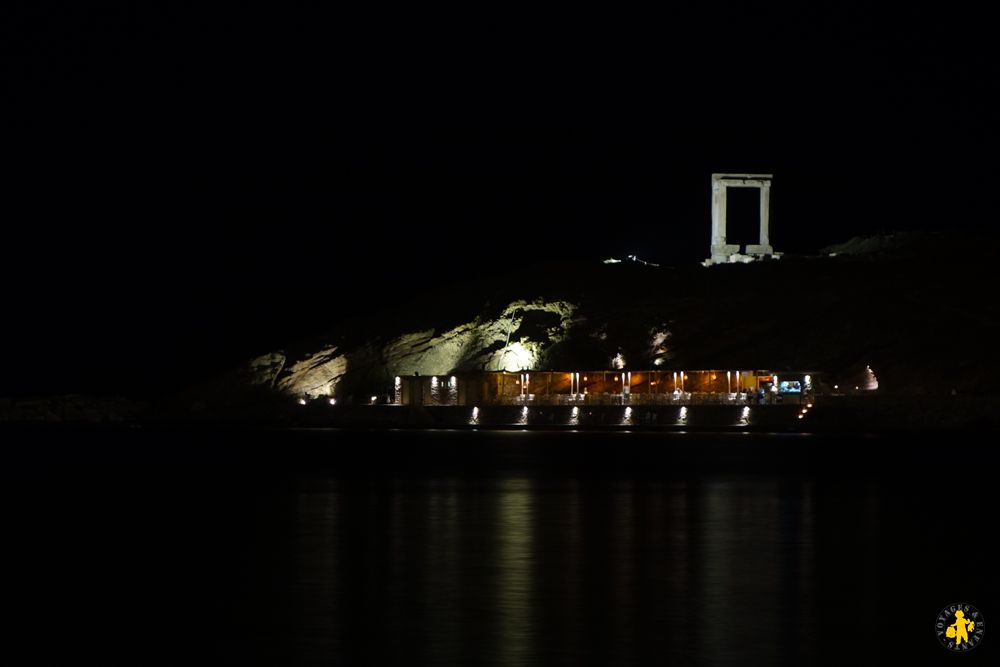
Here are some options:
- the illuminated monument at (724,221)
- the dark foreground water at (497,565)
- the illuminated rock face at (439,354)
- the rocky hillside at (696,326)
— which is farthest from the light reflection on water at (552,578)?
the illuminated monument at (724,221)

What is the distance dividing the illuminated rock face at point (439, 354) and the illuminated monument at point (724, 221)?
1613 cm

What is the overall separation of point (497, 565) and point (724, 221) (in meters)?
91.4

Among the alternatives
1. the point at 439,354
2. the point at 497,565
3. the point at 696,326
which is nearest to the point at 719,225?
the point at 696,326

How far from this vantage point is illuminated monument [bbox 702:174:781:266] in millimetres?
108125

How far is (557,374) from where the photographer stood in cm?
8712

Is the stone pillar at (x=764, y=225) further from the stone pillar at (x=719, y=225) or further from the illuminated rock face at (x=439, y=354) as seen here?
the illuminated rock face at (x=439, y=354)

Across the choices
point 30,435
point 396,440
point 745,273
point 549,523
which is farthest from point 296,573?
point 745,273

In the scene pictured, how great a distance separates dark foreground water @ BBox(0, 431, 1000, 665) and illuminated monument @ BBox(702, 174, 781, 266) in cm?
6575

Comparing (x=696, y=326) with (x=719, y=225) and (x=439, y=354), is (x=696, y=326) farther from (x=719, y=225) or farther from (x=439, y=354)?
(x=719, y=225)

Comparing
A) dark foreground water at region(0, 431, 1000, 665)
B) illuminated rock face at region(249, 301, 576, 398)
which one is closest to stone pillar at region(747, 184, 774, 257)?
illuminated rock face at region(249, 301, 576, 398)

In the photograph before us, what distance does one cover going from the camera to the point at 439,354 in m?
95.5

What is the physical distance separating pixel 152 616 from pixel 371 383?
79.1 metres

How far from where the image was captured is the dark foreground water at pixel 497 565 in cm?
1516

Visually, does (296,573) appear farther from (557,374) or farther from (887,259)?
Answer: (887,259)
